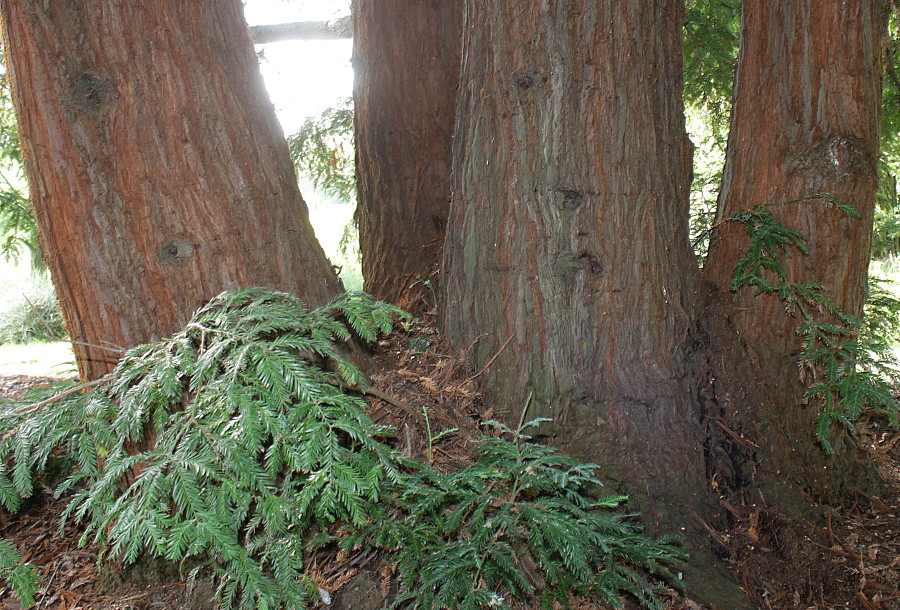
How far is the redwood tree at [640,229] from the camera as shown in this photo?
2721 mm

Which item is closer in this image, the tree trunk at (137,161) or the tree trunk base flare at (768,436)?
Answer: the tree trunk at (137,161)

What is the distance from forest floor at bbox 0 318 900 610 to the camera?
2.48 m

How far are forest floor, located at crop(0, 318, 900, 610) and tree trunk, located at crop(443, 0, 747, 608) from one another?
0.76 ft

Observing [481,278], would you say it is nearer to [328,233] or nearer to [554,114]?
[554,114]

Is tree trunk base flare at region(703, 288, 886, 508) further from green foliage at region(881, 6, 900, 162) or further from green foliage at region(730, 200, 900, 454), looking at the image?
green foliage at region(881, 6, 900, 162)

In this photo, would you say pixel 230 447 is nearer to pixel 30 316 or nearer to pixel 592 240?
pixel 592 240

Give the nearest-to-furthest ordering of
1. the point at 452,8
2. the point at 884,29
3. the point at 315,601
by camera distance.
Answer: the point at 315,601 → the point at 884,29 → the point at 452,8

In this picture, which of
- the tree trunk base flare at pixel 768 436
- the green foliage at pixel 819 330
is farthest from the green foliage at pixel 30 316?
the green foliage at pixel 819 330

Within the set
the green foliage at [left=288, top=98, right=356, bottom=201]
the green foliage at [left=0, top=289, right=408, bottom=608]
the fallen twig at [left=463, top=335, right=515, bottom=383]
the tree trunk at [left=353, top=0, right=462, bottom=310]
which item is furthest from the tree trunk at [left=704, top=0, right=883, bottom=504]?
the green foliage at [left=288, top=98, right=356, bottom=201]

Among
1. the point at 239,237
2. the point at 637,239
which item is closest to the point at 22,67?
the point at 239,237

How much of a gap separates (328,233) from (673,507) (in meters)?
15.4

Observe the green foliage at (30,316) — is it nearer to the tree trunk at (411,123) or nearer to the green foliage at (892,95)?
the tree trunk at (411,123)

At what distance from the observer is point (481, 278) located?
115 inches

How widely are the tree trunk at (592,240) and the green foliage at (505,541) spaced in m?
0.47
